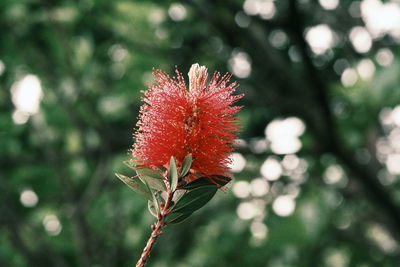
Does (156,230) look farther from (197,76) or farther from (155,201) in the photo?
(197,76)

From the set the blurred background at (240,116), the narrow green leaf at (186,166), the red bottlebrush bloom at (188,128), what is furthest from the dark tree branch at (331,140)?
the narrow green leaf at (186,166)

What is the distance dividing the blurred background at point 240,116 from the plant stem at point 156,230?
1888mm

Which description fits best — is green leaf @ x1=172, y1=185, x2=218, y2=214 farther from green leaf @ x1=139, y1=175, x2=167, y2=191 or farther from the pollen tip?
the pollen tip

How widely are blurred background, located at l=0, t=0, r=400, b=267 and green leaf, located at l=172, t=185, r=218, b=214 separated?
1870 mm

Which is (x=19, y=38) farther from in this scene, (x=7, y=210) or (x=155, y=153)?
(x=155, y=153)

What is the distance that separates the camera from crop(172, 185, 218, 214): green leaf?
0.60 m

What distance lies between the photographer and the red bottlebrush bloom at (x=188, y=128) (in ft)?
2.26

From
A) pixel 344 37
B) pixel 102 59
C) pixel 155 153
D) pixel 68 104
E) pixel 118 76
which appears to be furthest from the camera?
pixel 344 37

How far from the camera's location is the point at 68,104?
9.20 feet

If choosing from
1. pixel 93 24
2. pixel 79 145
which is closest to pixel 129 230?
pixel 79 145

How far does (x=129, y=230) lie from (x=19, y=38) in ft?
5.45

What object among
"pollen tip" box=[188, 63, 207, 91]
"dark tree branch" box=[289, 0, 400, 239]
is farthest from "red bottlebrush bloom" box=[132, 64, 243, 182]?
"dark tree branch" box=[289, 0, 400, 239]

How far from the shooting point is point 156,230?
1.68 ft

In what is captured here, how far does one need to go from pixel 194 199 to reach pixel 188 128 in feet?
0.48
